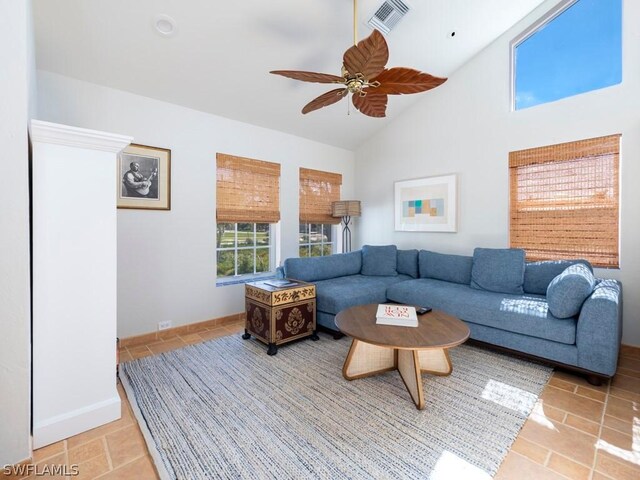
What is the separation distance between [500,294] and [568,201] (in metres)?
1.26

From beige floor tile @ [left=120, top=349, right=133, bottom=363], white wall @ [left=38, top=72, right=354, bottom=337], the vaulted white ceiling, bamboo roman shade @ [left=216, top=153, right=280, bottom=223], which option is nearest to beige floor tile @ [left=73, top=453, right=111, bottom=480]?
beige floor tile @ [left=120, top=349, right=133, bottom=363]

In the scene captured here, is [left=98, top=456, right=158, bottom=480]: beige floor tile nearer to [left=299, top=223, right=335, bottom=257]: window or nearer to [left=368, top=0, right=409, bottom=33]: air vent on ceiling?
[left=299, top=223, right=335, bottom=257]: window

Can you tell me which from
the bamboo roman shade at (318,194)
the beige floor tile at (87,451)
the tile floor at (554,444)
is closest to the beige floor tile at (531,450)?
the tile floor at (554,444)

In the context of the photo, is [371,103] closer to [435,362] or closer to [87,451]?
[435,362]

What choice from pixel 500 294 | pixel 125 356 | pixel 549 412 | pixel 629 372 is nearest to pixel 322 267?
pixel 500 294

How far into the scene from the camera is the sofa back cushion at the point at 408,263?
4055mm

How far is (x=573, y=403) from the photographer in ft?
6.56

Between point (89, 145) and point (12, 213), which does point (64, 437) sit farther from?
point (89, 145)

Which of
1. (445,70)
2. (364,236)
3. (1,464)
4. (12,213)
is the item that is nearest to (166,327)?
(1,464)

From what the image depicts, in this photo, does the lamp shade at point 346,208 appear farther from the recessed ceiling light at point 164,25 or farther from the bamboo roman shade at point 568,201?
the recessed ceiling light at point 164,25

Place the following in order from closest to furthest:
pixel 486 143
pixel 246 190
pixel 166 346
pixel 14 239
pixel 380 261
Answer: pixel 14 239
pixel 166 346
pixel 486 143
pixel 246 190
pixel 380 261

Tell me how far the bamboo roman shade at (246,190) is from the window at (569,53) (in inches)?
124

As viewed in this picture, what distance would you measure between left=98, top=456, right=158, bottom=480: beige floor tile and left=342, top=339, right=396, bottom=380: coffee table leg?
1.30m

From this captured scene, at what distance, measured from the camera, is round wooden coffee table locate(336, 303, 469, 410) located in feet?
6.27
